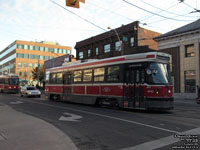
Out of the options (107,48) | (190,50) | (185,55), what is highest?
(107,48)

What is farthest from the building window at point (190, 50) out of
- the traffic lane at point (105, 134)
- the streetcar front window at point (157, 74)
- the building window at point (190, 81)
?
the traffic lane at point (105, 134)

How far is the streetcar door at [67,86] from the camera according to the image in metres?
17.1

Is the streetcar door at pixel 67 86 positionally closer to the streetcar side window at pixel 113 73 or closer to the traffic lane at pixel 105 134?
the streetcar side window at pixel 113 73

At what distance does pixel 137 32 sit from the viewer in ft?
102

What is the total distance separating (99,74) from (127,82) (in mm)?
2739

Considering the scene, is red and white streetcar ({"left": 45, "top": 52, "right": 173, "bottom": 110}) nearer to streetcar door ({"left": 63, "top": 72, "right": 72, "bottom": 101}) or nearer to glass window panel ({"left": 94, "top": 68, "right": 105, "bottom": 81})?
glass window panel ({"left": 94, "top": 68, "right": 105, "bottom": 81})

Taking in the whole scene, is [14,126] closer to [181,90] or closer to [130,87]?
[130,87]

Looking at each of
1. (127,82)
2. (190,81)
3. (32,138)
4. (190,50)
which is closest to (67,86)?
(127,82)

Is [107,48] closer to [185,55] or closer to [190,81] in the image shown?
[185,55]

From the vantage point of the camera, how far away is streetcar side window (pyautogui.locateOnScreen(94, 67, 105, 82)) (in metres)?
13.9

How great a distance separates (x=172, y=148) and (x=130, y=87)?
21.5 feet

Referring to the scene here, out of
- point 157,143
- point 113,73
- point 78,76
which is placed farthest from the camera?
point 78,76

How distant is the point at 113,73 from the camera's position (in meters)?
13.1

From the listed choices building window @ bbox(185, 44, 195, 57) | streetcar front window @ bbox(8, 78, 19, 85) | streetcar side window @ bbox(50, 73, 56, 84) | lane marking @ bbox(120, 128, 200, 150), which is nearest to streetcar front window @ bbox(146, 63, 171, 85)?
lane marking @ bbox(120, 128, 200, 150)
